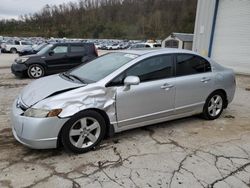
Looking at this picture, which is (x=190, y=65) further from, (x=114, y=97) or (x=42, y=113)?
(x=42, y=113)

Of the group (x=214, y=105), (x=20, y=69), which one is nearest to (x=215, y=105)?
(x=214, y=105)

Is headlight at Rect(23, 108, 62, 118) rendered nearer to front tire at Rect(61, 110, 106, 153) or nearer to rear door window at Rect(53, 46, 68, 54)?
front tire at Rect(61, 110, 106, 153)

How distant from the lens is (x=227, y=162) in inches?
129

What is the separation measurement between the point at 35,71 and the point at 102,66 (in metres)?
6.55

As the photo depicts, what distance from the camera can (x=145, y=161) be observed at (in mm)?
3258

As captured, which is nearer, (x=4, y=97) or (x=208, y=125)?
(x=208, y=125)

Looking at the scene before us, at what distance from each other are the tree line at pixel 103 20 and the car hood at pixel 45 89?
74723mm

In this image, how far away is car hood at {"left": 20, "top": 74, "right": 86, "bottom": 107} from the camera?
3328 mm

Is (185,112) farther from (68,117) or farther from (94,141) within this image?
(68,117)

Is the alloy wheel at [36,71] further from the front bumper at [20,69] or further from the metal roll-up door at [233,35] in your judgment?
the metal roll-up door at [233,35]

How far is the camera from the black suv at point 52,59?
9.59m

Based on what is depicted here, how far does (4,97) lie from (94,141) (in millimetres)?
4182

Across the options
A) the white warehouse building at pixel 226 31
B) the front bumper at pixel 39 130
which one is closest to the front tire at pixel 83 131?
the front bumper at pixel 39 130

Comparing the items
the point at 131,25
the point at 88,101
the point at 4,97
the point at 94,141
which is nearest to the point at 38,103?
the point at 88,101
